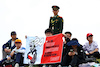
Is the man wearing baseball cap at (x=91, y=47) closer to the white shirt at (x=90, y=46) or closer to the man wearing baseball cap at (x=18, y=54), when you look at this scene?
the white shirt at (x=90, y=46)

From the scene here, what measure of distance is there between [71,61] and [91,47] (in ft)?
6.19

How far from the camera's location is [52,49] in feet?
34.0

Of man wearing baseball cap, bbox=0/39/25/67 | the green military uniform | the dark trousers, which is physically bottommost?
the dark trousers

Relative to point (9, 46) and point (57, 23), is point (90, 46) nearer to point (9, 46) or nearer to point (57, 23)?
point (57, 23)

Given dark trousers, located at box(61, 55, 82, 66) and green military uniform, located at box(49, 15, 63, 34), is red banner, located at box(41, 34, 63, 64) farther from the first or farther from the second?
green military uniform, located at box(49, 15, 63, 34)

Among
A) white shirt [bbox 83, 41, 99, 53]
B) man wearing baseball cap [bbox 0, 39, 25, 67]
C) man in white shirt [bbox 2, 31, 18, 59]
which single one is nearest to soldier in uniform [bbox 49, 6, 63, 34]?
white shirt [bbox 83, 41, 99, 53]

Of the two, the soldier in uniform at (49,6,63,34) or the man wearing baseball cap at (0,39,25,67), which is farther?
the soldier in uniform at (49,6,63,34)

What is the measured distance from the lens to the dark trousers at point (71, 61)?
9.25 metres

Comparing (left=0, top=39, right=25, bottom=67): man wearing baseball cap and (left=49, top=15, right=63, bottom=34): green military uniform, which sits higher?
(left=49, top=15, right=63, bottom=34): green military uniform

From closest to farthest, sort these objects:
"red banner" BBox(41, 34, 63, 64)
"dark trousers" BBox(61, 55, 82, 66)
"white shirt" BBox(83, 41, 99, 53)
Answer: "dark trousers" BBox(61, 55, 82, 66)
"red banner" BBox(41, 34, 63, 64)
"white shirt" BBox(83, 41, 99, 53)

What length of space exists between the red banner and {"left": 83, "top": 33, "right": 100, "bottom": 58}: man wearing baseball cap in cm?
137

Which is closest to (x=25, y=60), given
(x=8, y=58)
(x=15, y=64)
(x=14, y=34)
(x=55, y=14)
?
(x=15, y=64)

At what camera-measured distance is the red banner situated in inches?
395

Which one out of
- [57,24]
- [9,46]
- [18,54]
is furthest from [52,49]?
[9,46]
